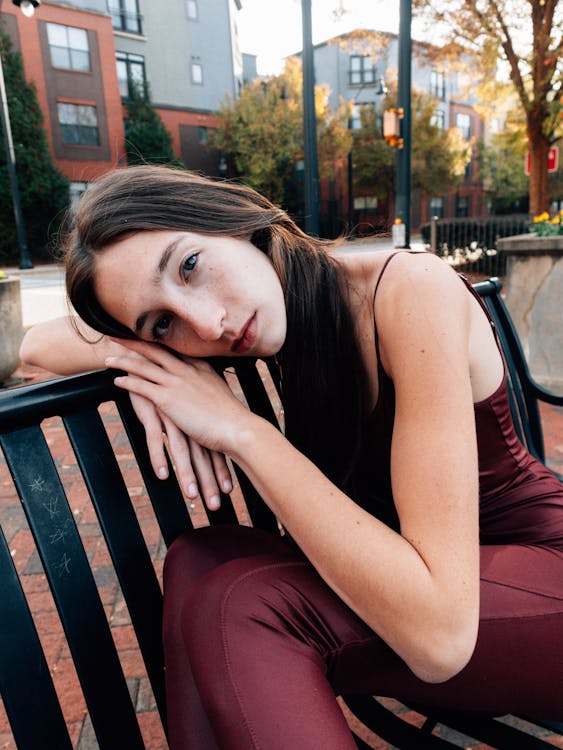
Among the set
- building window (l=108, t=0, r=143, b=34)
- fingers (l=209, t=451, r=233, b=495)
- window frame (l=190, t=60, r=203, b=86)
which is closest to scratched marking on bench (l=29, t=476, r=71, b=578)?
fingers (l=209, t=451, r=233, b=495)

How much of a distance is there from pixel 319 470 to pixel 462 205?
4886 cm

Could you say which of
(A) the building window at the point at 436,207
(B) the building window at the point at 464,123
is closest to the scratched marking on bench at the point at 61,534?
(A) the building window at the point at 436,207

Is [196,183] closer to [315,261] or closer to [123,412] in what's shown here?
[315,261]

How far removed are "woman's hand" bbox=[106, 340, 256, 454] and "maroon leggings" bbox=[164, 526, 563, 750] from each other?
0.81 feet

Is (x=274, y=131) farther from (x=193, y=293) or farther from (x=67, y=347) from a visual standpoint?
(x=193, y=293)

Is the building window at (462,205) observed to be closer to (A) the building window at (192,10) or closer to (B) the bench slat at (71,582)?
(A) the building window at (192,10)

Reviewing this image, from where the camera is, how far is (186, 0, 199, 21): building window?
32.7m

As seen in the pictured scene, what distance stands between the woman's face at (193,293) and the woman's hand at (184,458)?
20cm

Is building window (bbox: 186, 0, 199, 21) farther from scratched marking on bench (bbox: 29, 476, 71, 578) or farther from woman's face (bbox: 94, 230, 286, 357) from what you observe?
scratched marking on bench (bbox: 29, 476, 71, 578)

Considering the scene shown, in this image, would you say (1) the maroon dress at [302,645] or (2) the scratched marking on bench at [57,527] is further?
(2) the scratched marking on bench at [57,527]

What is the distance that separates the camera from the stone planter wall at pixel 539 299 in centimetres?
476

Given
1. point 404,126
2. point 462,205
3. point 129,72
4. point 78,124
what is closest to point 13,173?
point 78,124

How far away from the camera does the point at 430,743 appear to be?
1256mm

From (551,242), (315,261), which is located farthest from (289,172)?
(315,261)
